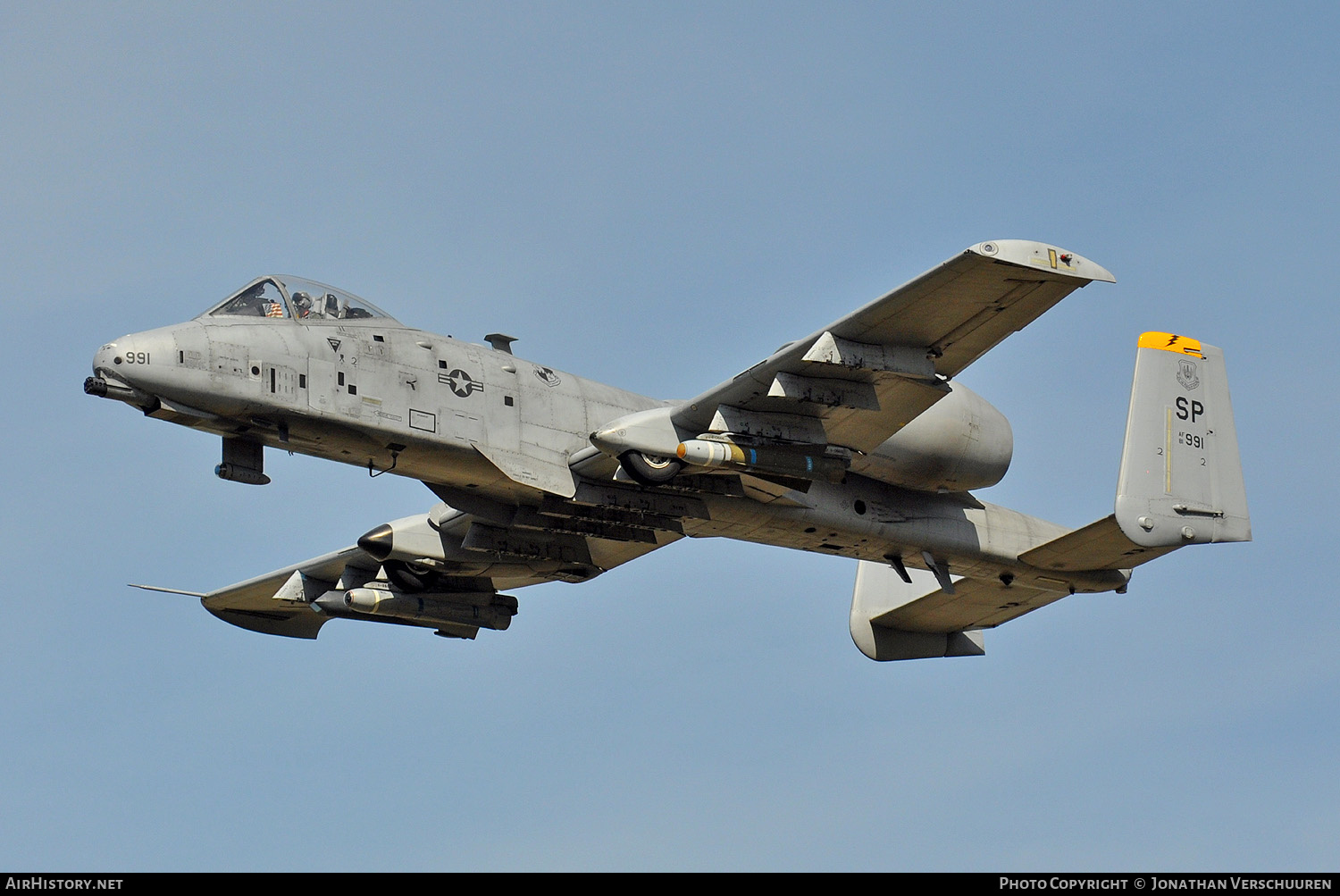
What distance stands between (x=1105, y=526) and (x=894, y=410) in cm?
536

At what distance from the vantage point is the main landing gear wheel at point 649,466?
2653 centimetres

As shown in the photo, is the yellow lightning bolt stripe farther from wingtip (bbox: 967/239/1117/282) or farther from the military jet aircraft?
wingtip (bbox: 967/239/1117/282)

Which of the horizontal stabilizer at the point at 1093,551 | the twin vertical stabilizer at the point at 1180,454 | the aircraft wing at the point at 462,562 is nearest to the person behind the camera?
the aircraft wing at the point at 462,562

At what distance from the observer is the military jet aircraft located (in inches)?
1017

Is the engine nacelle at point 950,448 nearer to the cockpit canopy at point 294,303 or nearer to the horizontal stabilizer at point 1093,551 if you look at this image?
the horizontal stabilizer at point 1093,551

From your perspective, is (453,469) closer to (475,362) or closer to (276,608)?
(475,362)

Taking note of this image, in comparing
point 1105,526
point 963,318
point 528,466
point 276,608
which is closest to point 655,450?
point 528,466

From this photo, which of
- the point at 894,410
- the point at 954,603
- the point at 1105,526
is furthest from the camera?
the point at 954,603

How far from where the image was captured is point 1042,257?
80.7ft

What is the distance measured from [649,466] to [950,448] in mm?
6252

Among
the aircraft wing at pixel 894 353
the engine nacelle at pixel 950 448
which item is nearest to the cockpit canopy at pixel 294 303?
the aircraft wing at pixel 894 353

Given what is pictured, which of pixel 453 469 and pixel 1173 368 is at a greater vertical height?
pixel 1173 368

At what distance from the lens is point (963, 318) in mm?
25828

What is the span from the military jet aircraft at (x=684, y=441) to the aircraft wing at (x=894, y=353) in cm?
4
